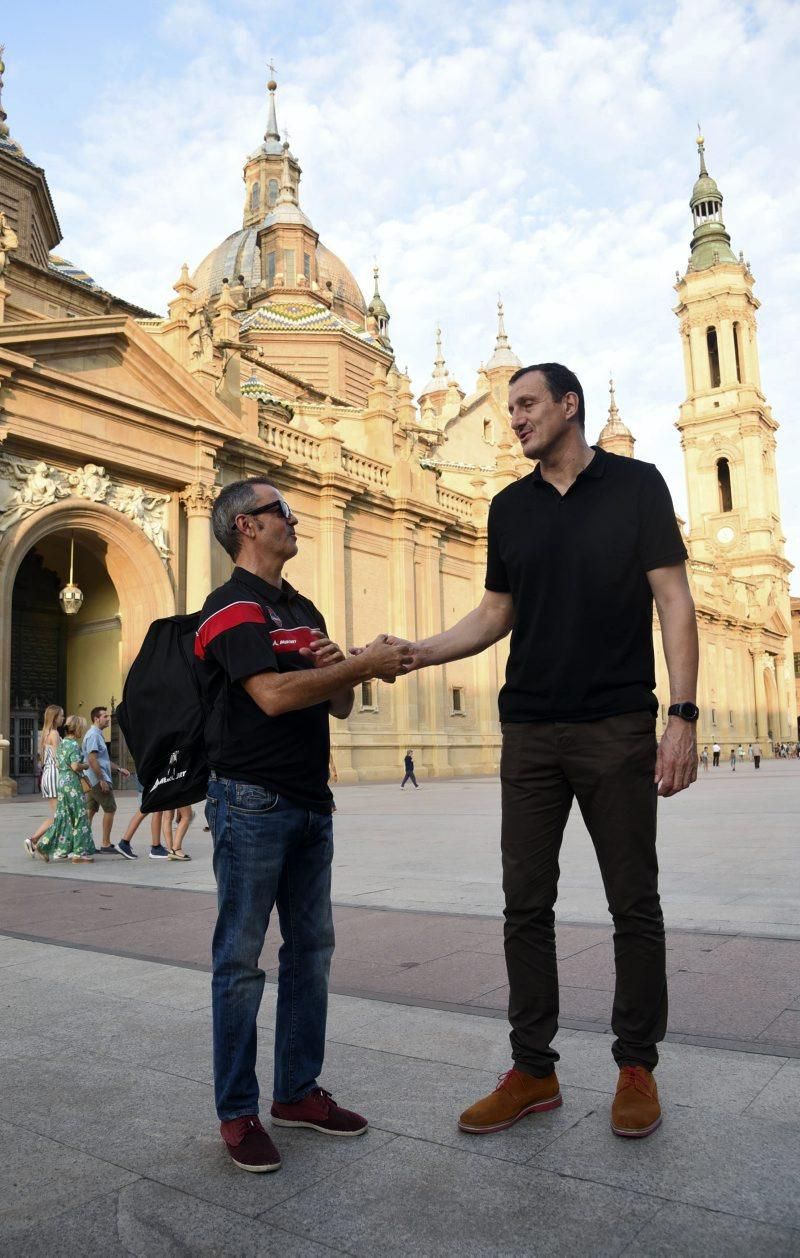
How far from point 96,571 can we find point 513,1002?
85.5ft

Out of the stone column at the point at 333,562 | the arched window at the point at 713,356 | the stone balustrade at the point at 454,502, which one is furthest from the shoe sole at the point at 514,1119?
the arched window at the point at 713,356

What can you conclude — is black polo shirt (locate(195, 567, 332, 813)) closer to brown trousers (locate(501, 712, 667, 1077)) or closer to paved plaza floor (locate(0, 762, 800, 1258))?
brown trousers (locate(501, 712, 667, 1077))

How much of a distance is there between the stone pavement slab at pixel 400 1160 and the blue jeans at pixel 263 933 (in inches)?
8.5

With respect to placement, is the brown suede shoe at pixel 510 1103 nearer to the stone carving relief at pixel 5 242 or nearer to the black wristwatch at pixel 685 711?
the black wristwatch at pixel 685 711

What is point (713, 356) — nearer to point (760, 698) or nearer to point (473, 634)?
point (760, 698)

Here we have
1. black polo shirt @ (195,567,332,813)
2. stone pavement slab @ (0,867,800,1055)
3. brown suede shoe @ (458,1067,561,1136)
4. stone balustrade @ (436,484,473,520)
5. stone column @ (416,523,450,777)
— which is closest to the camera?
brown suede shoe @ (458,1067,561,1136)

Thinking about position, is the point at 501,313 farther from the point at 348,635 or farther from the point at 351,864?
the point at 351,864

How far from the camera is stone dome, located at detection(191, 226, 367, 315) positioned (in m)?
51.0

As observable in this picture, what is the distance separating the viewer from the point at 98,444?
938 inches

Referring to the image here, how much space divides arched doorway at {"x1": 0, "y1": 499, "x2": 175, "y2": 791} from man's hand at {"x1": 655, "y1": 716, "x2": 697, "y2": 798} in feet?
70.3

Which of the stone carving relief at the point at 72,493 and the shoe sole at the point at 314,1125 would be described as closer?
the shoe sole at the point at 314,1125

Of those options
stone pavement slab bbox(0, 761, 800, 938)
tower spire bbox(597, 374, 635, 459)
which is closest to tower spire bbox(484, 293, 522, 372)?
tower spire bbox(597, 374, 635, 459)

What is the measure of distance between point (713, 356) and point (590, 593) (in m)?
86.6

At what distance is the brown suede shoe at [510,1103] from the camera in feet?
9.55
